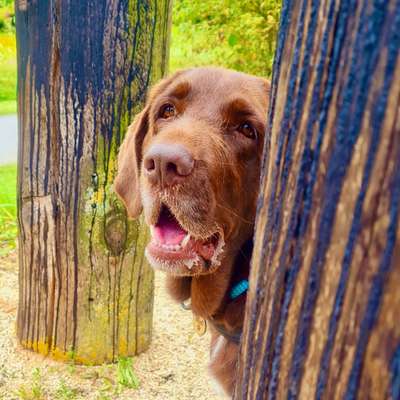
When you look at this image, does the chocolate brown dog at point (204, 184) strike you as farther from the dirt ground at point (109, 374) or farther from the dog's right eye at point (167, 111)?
the dirt ground at point (109, 374)

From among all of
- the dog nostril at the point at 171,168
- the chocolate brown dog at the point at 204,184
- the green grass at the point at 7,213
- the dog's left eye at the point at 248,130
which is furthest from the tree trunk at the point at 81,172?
the green grass at the point at 7,213

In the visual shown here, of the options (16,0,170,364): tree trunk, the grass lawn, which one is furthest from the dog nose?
the grass lawn

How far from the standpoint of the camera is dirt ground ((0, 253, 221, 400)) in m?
3.15

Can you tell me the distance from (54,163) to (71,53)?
622 millimetres

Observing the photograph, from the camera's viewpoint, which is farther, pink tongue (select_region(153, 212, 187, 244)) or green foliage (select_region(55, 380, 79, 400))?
green foliage (select_region(55, 380, 79, 400))

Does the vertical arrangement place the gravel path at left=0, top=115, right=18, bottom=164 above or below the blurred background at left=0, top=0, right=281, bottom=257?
below

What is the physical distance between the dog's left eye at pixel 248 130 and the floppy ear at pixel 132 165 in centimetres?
53


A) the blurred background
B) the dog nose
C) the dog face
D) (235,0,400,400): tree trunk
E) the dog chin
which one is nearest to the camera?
(235,0,400,400): tree trunk

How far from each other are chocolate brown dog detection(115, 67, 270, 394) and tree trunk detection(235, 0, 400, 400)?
4.13 ft

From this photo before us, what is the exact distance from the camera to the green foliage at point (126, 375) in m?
3.25

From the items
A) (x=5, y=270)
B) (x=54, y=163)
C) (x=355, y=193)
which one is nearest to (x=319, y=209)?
(x=355, y=193)

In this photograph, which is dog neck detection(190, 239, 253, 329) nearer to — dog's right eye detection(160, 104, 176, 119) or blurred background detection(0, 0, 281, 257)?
dog's right eye detection(160, 104, 176, 119)

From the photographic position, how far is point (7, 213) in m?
5.89

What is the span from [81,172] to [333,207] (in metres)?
2.46
